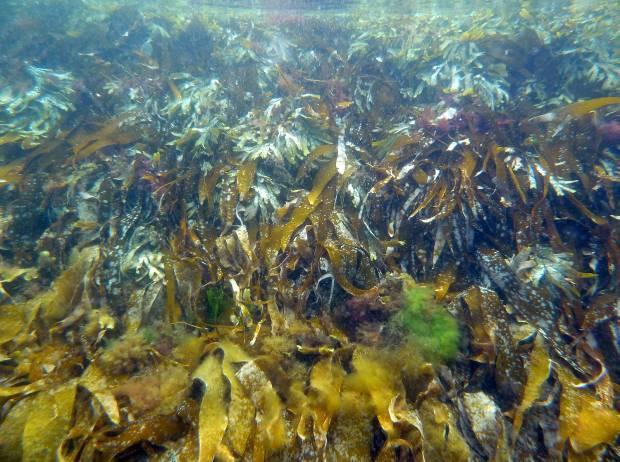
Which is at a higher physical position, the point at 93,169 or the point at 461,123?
the point at 461,123

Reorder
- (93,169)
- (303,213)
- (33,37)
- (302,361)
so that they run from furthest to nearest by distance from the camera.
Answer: (33,37), (93,169), (303,213), (302,361)

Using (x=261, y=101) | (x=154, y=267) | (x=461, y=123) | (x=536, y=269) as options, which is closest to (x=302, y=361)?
(x=154, y=267)

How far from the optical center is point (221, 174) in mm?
2695

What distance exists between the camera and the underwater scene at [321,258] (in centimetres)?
141

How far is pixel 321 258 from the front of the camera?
217 centimetres

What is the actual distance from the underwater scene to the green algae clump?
0.04 ft

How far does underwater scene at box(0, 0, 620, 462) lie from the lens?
141 cm

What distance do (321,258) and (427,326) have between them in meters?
0.85

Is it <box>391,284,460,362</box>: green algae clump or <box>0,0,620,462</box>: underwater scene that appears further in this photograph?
<box>391,284,460,362</box>: green algae clump

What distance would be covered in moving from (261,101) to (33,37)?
482 centimetres

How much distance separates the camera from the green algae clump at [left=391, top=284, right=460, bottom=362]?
168 centimetres

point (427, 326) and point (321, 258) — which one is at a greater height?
point (321, 258)

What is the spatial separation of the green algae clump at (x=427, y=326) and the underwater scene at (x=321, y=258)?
0.01 m

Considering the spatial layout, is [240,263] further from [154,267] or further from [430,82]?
[430,82]
